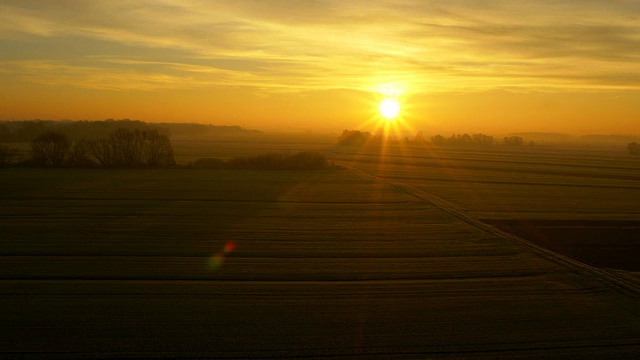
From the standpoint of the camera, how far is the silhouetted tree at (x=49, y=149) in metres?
58.8

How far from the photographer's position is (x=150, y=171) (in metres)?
56.2

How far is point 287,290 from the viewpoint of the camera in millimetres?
15484

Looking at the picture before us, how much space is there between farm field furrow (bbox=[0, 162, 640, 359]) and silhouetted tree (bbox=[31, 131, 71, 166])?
32216mm

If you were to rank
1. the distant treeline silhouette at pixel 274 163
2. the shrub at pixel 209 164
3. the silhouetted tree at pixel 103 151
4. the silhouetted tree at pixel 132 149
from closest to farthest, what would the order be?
1. the silhouetted tree at pixel 103 151
2. the silhouetted tree at pixel 132 149
3. the shrub at pixel 209 164
4. the distant treeline silhouette at pixel 274 163

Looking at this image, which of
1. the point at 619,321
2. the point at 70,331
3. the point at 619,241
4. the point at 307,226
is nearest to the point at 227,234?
the point at 307,226

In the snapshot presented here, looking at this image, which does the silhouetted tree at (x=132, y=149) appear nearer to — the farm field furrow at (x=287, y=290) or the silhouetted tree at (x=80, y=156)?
the silhouetted tree at (x=80, y=156)

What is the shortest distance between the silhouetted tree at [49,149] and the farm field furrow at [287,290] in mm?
32216

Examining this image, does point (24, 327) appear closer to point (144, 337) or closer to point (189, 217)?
point (144, 337)

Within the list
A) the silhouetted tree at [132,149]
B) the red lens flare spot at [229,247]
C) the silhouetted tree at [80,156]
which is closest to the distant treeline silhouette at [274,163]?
the silhouetted tree at [132,149]

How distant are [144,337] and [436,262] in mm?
Answer: 11371

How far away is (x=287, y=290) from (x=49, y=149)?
54.2m

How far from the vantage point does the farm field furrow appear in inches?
457

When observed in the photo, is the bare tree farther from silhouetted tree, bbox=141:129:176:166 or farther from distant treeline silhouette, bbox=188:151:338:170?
distant treeline silhouette, bbox=188:151:338:170

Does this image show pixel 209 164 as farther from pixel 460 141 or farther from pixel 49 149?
pixel 460 141
